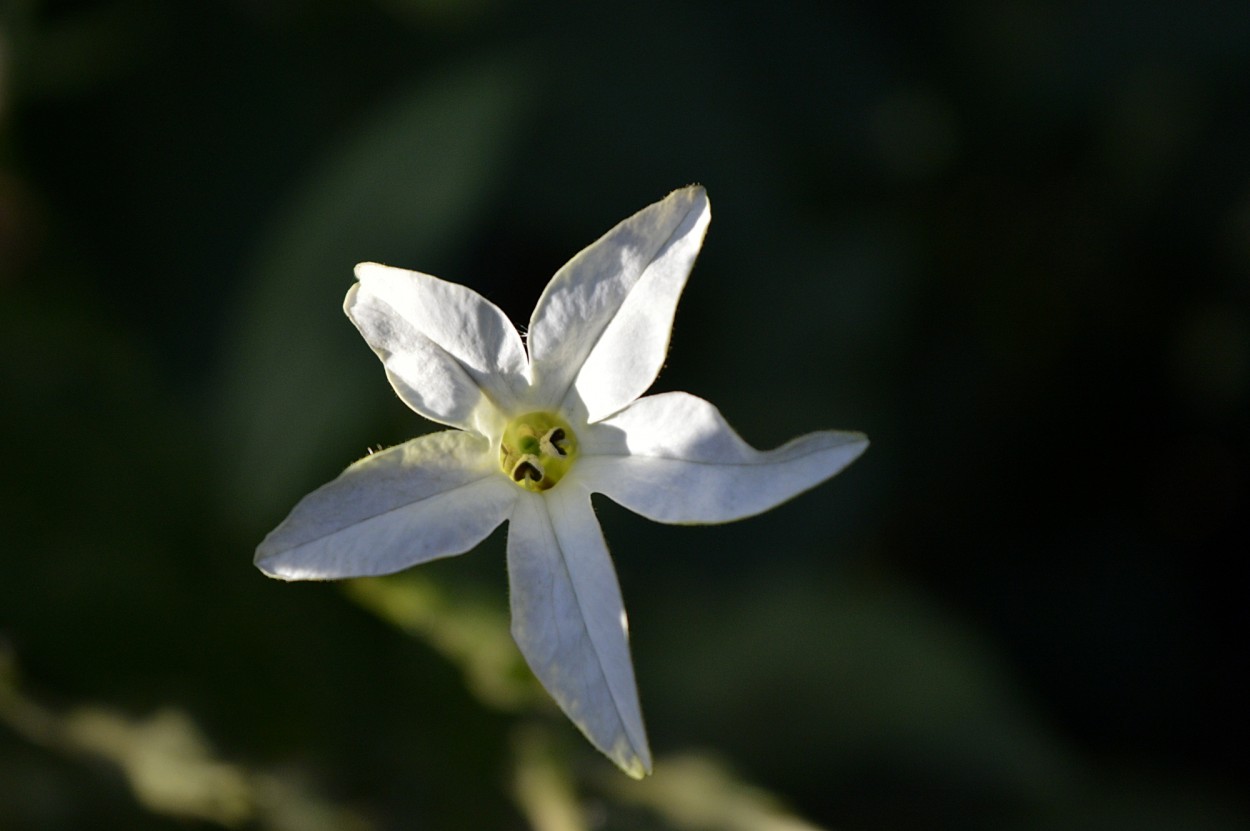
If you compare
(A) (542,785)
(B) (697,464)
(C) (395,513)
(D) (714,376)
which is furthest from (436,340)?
(D) (714,376)

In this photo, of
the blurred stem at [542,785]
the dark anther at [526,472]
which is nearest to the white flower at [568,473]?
the dark anther at [526,472]

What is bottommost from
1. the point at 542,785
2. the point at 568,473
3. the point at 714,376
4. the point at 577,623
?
the point at 577,623

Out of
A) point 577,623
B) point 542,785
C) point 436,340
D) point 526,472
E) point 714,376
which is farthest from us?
point 714,376

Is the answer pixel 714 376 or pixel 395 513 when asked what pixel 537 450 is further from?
pixel 714 376

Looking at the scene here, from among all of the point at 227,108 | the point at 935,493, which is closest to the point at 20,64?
the point at 227,108

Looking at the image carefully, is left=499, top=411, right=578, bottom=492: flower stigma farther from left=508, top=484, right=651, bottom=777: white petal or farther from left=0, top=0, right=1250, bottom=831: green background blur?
left=0, top=0, right=1250, bottom=831: green background blur

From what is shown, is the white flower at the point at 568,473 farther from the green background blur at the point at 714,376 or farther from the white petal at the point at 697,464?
the green background blur at the point at 714,376

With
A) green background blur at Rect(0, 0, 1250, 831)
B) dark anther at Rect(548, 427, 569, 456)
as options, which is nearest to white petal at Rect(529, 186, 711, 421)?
dark anther at Rect(548, 427, 569, 456)
